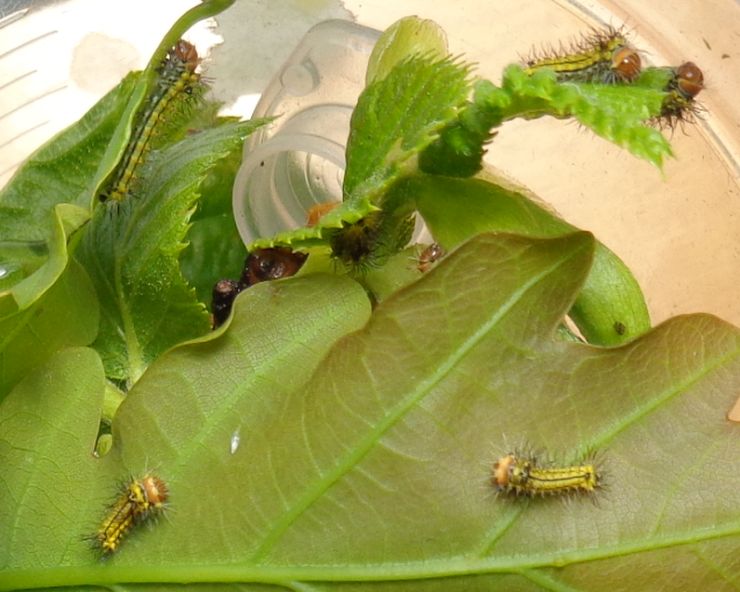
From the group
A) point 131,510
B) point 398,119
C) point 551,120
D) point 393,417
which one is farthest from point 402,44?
point 551,120

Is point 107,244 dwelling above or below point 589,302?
below

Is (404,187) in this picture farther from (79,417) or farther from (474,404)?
(79,417)

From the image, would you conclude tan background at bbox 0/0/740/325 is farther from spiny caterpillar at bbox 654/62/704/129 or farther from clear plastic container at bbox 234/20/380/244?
spiny caterpillar at bbox 654/62/704/129

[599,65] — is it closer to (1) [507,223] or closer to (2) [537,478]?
(1) [507,223]

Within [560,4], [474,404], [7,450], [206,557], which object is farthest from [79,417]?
[560,4]

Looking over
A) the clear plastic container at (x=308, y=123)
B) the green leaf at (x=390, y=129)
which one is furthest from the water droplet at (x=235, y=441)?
the clear plastic container at (x=308, y=123)

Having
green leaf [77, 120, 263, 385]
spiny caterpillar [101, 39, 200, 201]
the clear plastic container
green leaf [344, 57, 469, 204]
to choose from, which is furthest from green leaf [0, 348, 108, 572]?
the clear plastic container

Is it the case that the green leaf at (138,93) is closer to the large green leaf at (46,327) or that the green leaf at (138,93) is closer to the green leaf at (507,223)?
the large green leaf at (46,327)
